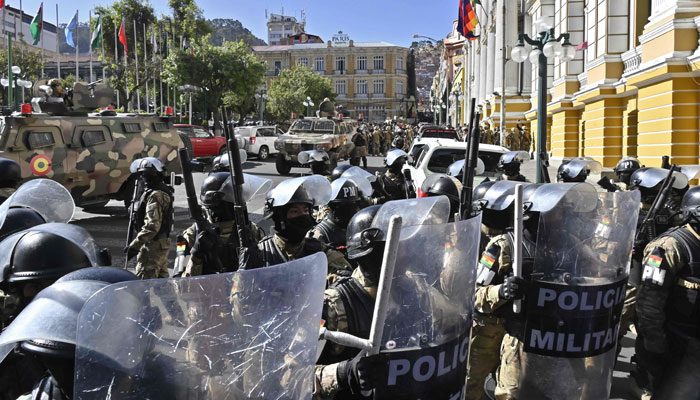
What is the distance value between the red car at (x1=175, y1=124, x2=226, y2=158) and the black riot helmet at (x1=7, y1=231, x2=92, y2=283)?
2146 centimetres

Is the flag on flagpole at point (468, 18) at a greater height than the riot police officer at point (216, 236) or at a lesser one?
greater

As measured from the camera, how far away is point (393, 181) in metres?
8.43

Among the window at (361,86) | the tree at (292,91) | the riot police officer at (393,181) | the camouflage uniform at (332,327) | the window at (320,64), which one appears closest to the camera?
the camouflage uniform at (332,327)

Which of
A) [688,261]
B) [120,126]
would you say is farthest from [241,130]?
[688,261]

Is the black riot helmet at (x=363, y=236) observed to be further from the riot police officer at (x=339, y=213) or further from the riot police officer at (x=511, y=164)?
the riot police officer at (x=511, y=164)

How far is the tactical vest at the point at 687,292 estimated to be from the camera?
3473mm

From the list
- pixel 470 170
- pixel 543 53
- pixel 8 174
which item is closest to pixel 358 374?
pixel 470 170

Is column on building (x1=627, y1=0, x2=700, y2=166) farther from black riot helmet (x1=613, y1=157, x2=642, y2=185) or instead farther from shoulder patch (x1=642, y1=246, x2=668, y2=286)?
shoulder patch (x1=642, y1=246, x2=668, y2=286)

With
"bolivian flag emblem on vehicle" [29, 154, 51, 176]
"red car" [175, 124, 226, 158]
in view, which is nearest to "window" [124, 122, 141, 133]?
"bolivian flag emblem on vehicle" [29, 154, 51, 176]

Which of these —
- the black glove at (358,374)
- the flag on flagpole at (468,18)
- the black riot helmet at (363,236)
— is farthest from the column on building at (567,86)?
the black glove at (358,374)

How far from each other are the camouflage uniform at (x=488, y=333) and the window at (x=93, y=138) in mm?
10740

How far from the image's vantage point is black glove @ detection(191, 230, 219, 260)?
3896 millimetres

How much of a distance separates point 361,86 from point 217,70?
53.6 meters

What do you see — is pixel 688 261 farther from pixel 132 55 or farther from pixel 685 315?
pixel 132 55
